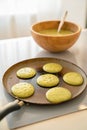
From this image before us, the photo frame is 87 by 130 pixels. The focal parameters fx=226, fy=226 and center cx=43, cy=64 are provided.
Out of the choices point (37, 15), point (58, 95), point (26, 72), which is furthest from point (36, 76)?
point (37, 15)

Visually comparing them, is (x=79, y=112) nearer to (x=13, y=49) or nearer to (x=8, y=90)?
(x=8, y=90)

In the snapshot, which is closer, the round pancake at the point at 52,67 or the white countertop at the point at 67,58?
the white countertop at the point at 67,58

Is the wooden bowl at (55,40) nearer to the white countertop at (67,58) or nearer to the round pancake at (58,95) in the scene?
the white countertop at (67,58)

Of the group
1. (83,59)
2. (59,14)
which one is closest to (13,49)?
(83,59)

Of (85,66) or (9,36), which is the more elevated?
(85,66)

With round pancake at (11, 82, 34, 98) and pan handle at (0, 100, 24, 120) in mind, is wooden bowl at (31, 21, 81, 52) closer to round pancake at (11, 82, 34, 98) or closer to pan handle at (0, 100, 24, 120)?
round pancake at (11, 82, 34, 98)

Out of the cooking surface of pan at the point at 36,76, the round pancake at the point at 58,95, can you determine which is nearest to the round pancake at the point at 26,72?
the cooking surface of pan at the point at 36,76

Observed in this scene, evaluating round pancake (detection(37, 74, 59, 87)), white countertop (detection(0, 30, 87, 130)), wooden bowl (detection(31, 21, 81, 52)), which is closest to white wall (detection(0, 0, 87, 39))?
white countertop (detection(0, 30, 87, 130))
